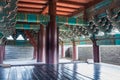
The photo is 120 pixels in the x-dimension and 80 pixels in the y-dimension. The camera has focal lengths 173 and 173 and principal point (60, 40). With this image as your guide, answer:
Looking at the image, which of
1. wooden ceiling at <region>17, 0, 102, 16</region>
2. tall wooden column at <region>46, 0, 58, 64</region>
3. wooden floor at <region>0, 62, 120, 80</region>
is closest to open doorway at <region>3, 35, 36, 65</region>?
wooden ceiling at <region>17, 0, 102, 16</region>

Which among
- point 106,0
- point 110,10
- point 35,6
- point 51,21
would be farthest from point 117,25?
point 35,6

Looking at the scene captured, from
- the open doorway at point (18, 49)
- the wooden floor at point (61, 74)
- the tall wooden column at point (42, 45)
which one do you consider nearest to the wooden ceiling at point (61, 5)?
the tall wooden column at point (42, 45)

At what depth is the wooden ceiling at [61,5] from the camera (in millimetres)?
9870

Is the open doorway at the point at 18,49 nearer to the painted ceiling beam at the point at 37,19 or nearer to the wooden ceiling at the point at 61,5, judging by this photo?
the wooden ceiling at the point at 61,5

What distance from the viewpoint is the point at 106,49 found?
12.1 m

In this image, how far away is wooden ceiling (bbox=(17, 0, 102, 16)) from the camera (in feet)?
32.4

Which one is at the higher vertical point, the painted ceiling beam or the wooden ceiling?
the wooden ceiling

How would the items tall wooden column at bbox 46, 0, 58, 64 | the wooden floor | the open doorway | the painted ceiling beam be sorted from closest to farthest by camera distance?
the wooden floor, the painted ceiling beam, tall wooden column at bbox 46, 0, 58, 64, the open doorway

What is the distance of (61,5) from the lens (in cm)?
1044

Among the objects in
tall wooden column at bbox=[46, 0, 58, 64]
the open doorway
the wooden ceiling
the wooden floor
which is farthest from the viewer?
the open doorway

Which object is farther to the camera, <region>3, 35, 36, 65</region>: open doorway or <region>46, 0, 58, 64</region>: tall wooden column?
<region>3, 35, 36, 65</region>: open doorway

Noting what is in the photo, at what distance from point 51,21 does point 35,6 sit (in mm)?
2099

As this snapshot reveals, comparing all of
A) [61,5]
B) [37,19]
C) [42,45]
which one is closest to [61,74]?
[37,19]

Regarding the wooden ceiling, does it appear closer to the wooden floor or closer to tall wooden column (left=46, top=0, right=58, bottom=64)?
tall wooden column (left=46, top=0, right=58, bottom=64)
